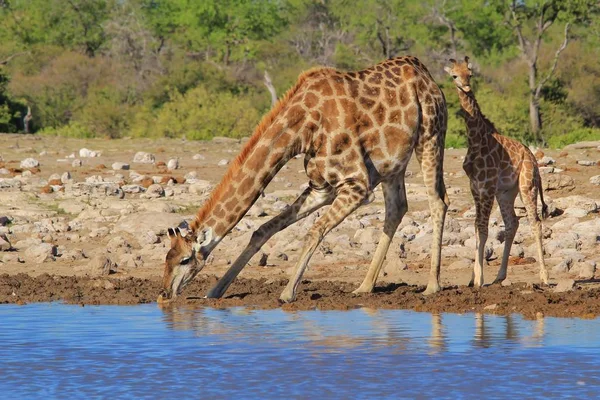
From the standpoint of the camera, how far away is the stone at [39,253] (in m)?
14.4

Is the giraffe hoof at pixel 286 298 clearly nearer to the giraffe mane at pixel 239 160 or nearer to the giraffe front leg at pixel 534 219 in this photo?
the giraffe mane at pixel 239 160

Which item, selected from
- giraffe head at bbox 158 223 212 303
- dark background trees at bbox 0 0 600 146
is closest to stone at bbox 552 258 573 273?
giraffe head at bbox 158 223 212 303

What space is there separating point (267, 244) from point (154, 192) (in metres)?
3.72

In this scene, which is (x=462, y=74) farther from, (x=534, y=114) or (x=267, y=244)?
(x=534, y=114)

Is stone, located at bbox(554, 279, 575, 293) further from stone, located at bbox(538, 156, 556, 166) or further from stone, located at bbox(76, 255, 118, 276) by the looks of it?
stone, located at bbox(538, 156, 556, 166)

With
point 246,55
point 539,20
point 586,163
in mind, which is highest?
point 246,55

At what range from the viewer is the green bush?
33.2 meters

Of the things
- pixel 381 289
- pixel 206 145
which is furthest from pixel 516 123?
pixel 381 289

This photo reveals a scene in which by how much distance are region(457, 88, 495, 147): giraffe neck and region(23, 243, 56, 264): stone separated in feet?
17.9

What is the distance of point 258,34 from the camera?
6291cm

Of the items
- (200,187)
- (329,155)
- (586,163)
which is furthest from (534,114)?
(329,155)

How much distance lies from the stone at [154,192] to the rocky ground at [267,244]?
22 millimetres

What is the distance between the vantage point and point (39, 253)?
47.4 ft

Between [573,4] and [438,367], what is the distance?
34510mm
